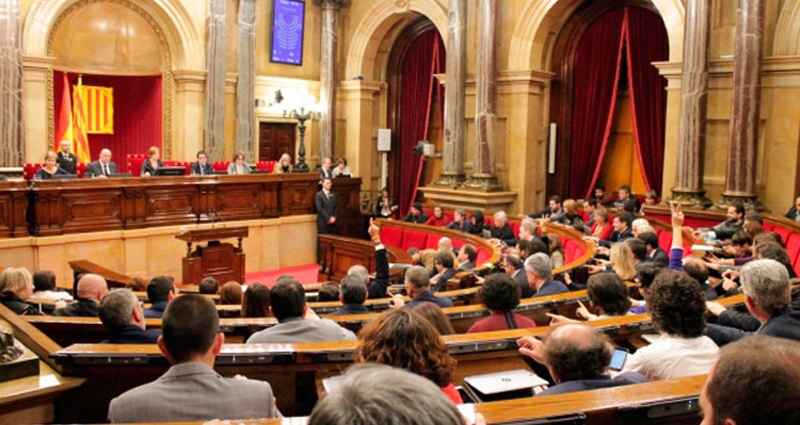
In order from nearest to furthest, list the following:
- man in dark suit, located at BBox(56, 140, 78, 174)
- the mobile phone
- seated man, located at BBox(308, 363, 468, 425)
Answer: seated man, located at BBox(308, 363, 468, 425) < the mobile phone < man in dark suit, located at BBox(56, 140, 78, 174)

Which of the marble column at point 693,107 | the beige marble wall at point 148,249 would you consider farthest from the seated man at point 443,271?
the beige marble wall at point 148,249

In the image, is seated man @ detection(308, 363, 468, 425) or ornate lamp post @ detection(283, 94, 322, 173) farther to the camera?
ornate lamp post @ detection(283, 94, 322, 173)

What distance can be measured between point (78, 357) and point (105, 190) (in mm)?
6975

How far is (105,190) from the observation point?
928 cm

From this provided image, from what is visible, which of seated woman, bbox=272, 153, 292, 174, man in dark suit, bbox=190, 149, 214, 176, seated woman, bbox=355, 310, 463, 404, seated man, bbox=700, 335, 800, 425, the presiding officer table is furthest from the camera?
seated woman, bbox=272, 153, 292, 174

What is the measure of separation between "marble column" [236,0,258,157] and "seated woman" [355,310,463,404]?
36.2 ft

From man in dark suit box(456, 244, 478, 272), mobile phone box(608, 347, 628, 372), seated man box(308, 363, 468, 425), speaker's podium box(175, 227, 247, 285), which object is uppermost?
seated man box(308, 363, 468, 425)

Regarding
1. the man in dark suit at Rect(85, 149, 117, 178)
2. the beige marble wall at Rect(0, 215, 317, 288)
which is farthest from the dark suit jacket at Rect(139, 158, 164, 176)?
the beige marble wall at Rect(0, 215, 317, 288)

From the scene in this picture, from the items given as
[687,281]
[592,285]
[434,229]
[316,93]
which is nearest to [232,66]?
[316,93]

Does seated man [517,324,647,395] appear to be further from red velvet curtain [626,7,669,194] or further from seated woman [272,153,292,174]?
seated woman [272,153,292,174]

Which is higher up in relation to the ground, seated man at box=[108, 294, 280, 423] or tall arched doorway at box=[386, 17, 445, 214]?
tall arched doorway at box=[386, 17, 445, 214]

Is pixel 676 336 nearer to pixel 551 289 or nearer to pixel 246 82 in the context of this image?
pixel 551 289

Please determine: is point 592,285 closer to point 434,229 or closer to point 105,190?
point 434,229

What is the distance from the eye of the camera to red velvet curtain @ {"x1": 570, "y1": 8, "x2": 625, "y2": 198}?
11523mm
